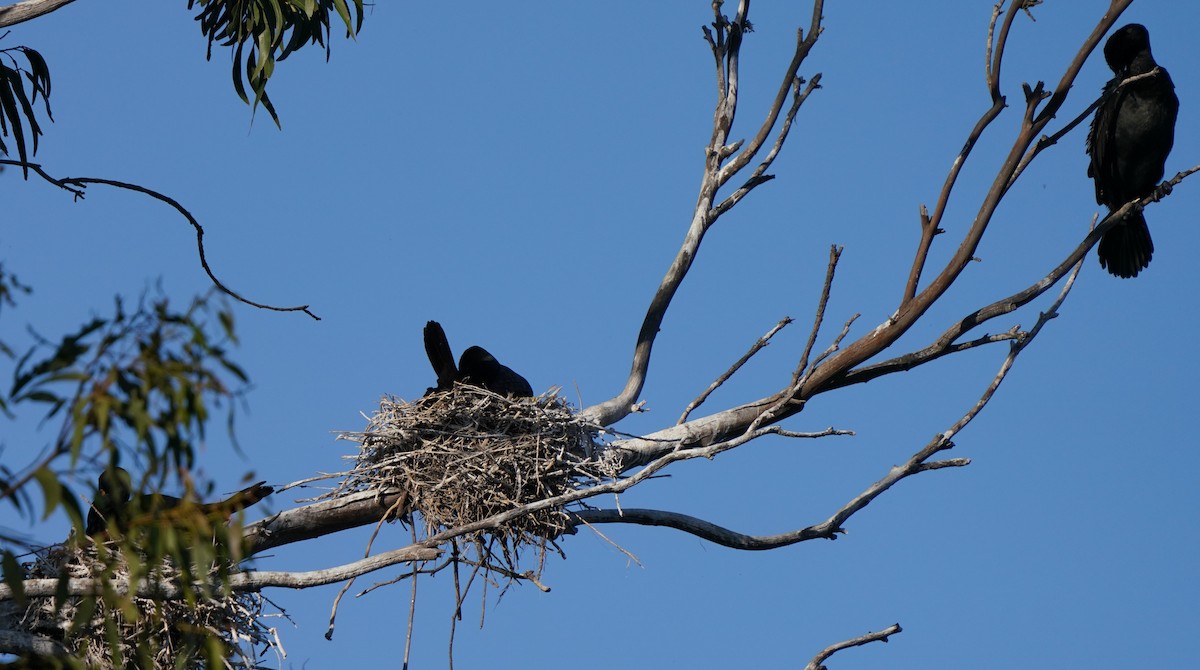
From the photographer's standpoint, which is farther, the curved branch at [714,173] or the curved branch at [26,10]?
the curved branch at [714,173]

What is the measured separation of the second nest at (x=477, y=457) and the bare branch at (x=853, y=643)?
1.68m

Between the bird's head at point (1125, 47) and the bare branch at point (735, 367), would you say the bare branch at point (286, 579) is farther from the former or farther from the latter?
the bird's head at point (1125, 47)

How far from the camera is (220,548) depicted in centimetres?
407

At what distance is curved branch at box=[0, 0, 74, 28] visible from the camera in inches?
247

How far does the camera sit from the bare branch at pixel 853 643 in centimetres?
514

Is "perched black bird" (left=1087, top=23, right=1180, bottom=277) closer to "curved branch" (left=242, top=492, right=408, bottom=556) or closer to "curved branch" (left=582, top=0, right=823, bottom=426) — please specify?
"curved branch" (left=582, top=0, right=823, bottom=426)

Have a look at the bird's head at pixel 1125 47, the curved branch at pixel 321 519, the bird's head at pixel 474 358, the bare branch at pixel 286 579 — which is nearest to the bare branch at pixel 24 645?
the bare branch at pixel 286 579

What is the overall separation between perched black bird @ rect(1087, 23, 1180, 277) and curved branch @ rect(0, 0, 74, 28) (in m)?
6.50

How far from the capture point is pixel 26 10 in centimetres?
631

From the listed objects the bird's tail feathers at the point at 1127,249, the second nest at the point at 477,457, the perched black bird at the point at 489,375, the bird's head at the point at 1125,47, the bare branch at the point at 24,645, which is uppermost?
the bird's head at the point at 1125,47

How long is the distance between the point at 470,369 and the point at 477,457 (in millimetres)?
1195

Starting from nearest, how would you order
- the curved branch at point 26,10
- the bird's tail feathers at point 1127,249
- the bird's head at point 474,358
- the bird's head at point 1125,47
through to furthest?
the curved branch at point 26,10 → the bird's head at point 474,358 → the bird's tail feathers at point 1127,249 → the bird's head at point 1125,47

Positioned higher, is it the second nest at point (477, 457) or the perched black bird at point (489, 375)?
the perched black bird at point (489, 375)

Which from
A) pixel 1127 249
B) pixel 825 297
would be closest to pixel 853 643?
pixel 825 297
